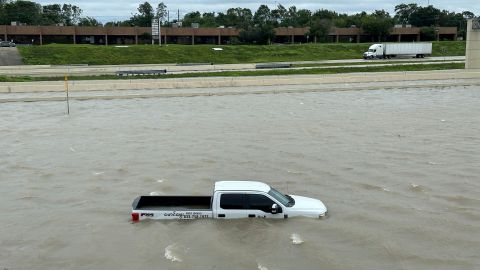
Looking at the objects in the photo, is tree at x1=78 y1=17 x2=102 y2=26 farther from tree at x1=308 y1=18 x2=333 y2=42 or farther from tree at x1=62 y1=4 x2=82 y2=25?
tree at x1=308 y1=18 x2=333 y2=42

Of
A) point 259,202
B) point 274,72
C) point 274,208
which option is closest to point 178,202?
point 259,202

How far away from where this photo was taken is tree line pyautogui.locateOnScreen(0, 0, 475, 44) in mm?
115875

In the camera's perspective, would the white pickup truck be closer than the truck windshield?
Yes

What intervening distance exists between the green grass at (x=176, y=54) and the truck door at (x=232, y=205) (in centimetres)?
6563

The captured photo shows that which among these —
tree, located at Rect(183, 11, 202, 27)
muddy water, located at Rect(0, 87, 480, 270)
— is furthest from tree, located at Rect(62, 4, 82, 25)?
muddy water, located at Rect(0, 87, 480, 270)

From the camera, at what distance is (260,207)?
13.6 m

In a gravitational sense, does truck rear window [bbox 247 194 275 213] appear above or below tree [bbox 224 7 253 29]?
below

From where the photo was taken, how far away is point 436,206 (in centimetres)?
1482

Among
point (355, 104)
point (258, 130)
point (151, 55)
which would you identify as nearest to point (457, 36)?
point (151, 55)

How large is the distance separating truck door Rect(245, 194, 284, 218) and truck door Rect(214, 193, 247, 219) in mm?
145

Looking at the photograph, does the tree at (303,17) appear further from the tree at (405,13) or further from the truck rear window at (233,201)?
the truck rear window at (233,201)

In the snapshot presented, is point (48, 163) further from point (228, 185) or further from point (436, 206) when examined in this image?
point (436, 206)

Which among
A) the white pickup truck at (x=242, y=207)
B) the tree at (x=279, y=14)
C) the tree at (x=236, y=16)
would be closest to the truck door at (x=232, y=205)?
the white pickup truck at (x=242, y=207)

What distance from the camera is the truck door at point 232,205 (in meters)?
13.6
